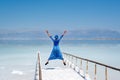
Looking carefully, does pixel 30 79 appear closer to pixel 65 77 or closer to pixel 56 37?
pixel 56 37

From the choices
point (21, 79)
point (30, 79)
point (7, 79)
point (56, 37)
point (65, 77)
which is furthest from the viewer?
point (7, 79)

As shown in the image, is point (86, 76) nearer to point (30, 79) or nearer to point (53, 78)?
point (53, 78)

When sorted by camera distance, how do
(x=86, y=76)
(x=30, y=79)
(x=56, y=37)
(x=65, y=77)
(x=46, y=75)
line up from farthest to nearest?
(x=30, y=79), (x=56, y=37), (x=46, y=75), (x=65, y=77), (x=86, y=76)

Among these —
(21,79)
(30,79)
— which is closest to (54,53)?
(30,79)

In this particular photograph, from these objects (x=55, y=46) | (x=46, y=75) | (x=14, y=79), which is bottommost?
(x=14, y=79)

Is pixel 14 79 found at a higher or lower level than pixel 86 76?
lower

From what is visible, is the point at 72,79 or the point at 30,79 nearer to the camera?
the point at 72,79

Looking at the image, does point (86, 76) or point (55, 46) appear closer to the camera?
point (86, 76)

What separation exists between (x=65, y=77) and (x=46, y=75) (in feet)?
4.18

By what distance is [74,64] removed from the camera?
18.9m

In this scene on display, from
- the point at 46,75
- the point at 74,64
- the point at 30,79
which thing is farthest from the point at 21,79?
the point at 46,75

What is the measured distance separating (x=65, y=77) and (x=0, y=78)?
72.1ft

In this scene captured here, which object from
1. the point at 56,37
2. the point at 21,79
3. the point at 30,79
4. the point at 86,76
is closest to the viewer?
the point at 86,76

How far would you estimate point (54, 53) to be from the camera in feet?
61.2
